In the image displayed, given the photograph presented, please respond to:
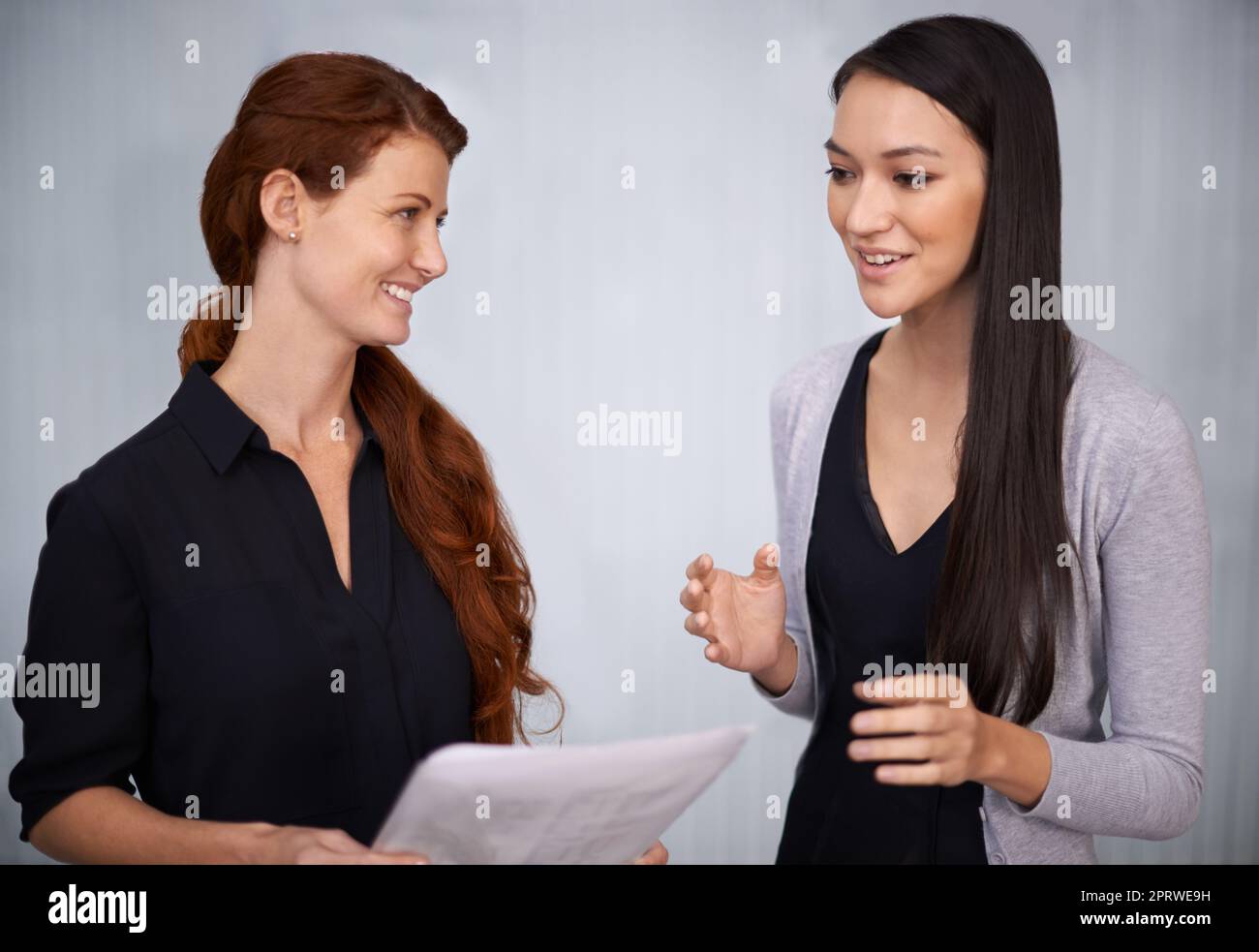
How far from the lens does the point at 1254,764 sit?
3.38 m

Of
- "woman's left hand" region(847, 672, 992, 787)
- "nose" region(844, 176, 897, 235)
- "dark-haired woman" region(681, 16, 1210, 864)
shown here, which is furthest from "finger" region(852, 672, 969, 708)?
"nose" region(844, 176, 897, 235)

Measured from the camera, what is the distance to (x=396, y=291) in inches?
70.8

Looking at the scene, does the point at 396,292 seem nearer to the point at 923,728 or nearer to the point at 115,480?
the point at 115,480

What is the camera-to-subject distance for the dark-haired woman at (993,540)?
5.41ft

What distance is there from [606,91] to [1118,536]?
84.3 inches

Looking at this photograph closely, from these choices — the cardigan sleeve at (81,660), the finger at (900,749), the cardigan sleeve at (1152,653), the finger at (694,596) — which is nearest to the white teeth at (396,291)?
the cardigan sleeve at (81,660)

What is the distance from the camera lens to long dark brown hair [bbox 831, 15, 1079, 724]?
1.71 metres

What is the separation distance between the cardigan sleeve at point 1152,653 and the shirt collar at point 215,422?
4.09ft

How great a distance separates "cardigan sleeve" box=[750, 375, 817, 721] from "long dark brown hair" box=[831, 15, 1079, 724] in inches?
10.2

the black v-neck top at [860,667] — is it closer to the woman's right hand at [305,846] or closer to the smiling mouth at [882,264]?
the smiling mouth at [882,264]

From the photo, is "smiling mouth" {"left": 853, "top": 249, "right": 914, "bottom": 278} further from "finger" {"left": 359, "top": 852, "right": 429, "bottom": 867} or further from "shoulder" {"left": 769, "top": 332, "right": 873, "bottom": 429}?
"finger" {"left": 359, "top": 852, "right": 429, "bottom": 867}

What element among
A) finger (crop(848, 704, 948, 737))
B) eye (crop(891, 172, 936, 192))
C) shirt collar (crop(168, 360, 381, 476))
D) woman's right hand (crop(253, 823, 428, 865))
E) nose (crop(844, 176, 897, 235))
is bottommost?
woman's right hand (crop(253, 823, 428, 865))

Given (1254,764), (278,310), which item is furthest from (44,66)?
(1254,764)
